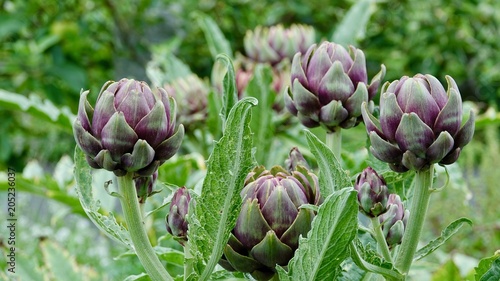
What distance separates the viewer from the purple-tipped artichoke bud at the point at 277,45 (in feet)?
3.05

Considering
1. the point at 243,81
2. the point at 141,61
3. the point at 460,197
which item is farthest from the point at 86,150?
the point at 141,61

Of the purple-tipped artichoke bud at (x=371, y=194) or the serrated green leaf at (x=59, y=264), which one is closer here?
the purple-tipped artichoke bud at (x=371, y=194)

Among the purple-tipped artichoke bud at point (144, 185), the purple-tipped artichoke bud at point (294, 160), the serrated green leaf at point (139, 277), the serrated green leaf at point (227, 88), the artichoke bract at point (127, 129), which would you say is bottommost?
the purple-tipped artichoke bud at point (294, 160)

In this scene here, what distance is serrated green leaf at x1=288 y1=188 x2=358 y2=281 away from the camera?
287 mm

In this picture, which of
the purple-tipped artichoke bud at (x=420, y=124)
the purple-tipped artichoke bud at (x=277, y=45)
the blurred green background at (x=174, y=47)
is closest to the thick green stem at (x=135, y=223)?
the purple-tipped artichoke bud at (x=420, y=124)

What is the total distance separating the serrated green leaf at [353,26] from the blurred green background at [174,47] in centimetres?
59

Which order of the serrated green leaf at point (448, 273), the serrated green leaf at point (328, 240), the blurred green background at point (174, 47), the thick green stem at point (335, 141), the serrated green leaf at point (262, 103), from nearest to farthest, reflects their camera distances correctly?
the serrated green leaf at point (328, 240) → the thick green stem at point (335, 141) → the serrated green leaf at point (448, 273) → the serrated green leaf at point (262, 103) → the blurred green background at point (174, 47)

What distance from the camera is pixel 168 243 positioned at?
0.59m

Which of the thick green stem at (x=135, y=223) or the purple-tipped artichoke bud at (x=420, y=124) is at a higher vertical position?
the thick green stem at (x=135, y=223)

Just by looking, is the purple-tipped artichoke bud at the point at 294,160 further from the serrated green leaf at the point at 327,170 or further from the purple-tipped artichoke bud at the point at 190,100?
the purple-tipped artichoke bud at the point at 190,100

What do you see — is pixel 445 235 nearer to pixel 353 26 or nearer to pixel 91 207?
pixel 91 207

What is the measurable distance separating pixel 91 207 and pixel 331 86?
0.45ft

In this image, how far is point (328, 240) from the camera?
29 centimetres

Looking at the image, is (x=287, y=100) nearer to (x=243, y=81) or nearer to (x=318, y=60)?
(x=318, y=60)
